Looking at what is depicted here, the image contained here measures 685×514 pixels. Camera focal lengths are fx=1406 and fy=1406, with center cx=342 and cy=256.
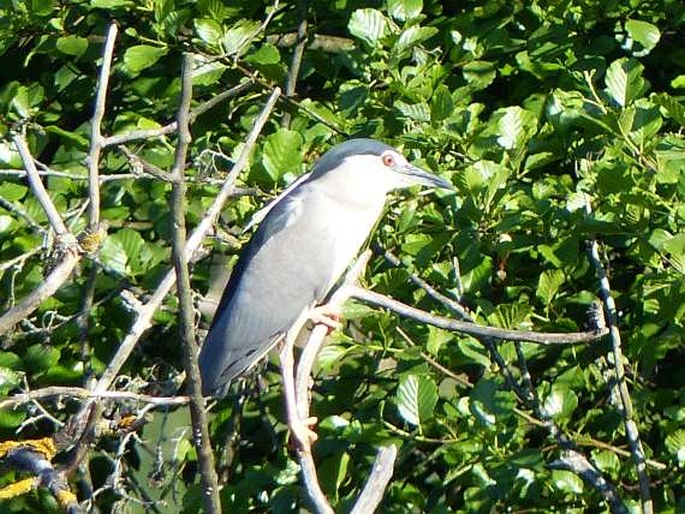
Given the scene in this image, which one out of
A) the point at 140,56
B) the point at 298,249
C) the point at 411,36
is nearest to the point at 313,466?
the point at 298,249

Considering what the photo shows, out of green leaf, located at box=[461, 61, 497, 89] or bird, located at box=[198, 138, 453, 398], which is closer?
bird, located at box=[198, 138, 453, 398]

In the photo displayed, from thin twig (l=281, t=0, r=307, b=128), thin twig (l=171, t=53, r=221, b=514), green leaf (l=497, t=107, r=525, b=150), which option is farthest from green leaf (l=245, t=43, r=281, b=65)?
thin twig (l=171, t=53, r=221, b=514)

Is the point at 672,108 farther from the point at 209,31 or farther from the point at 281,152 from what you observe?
the point at 209,31

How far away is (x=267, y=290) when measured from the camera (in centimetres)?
339

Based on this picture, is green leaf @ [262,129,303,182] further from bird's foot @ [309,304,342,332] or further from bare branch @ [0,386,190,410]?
bare branch @ [0,386,190,410]

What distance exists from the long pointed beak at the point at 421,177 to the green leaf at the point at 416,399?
0.45m

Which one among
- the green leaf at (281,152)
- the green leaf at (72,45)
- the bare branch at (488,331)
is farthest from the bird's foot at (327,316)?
the green leaf at (72,45)

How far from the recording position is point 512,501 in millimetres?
3314

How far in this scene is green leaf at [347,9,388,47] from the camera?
3.41 meters

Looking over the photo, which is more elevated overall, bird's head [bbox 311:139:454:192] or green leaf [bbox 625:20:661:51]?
green leaf [bbox 625:20:661:51]

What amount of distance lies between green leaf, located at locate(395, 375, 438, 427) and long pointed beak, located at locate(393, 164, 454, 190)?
0.45 metres

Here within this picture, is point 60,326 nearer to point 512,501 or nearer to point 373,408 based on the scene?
point 373,408

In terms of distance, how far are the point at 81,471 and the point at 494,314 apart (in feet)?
4.12

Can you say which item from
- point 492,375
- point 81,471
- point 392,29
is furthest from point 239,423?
point 392,29
